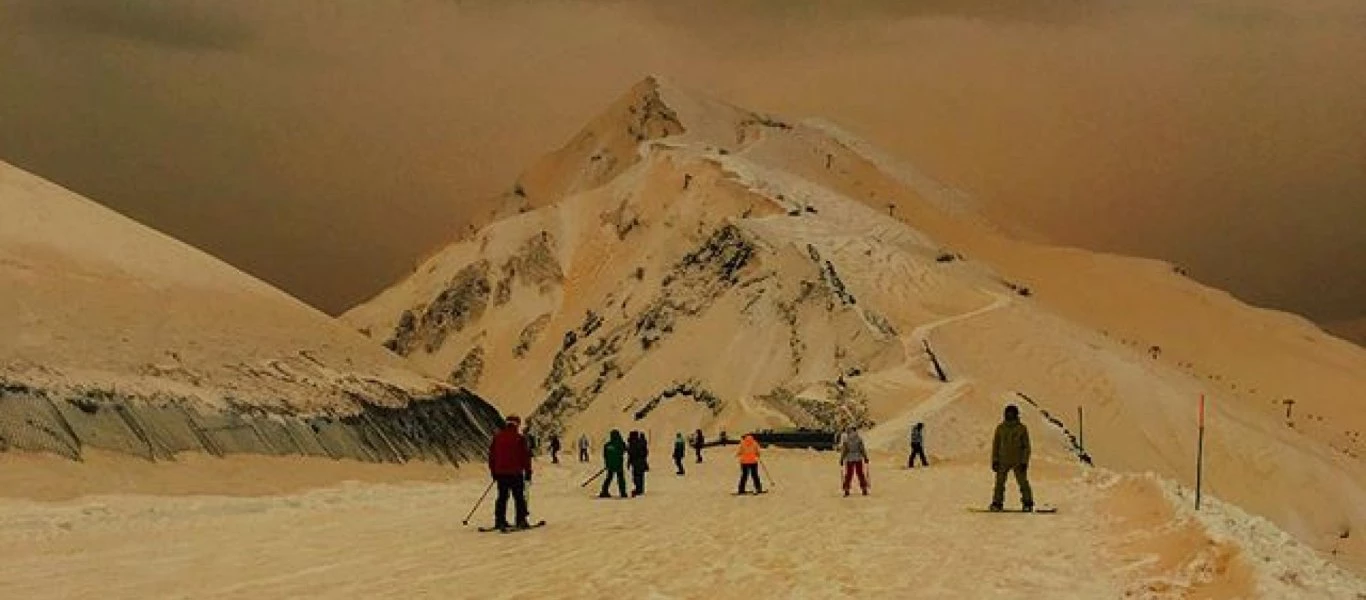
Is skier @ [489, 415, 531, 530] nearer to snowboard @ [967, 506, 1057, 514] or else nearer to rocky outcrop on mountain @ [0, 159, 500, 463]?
snowboard @ [967, 506, 1057, 514]

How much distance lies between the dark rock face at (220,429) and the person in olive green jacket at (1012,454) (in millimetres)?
20119

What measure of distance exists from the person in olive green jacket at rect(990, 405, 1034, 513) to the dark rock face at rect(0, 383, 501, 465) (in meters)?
20.1

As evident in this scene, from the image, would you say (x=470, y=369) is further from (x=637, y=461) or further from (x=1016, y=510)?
(x=1016, y=510)

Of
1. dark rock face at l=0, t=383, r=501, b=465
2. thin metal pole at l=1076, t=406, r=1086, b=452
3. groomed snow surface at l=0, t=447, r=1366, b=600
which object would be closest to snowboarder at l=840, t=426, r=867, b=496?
groomed snow surface at l=0, t=447, r=1366, b=600

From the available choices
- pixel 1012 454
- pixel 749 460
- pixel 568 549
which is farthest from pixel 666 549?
pixel 749 460

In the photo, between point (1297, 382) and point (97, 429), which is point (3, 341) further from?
point (1297, 382)

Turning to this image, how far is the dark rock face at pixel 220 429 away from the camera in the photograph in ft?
104

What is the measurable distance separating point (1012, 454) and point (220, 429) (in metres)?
21.1

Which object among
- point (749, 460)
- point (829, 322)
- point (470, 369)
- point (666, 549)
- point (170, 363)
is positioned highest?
point (470, 369)

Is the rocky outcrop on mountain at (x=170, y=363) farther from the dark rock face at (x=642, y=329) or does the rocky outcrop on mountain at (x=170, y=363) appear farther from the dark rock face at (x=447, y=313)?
the dark rock face at (x=447, y=313)

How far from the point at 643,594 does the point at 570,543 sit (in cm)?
529

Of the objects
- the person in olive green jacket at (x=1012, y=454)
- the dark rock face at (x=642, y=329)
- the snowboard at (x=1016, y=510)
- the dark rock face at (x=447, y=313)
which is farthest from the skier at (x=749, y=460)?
the dark rock face at (x=447, y=313)

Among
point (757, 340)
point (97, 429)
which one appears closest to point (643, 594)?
point (97, 429)

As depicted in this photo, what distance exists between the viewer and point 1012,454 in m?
23.7
